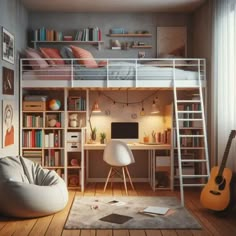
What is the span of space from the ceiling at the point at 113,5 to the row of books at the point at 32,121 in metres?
1.96

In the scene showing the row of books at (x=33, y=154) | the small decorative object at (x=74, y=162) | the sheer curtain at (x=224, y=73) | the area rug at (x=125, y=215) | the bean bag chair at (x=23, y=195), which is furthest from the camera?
the small decorative object at (x=74, y=162)

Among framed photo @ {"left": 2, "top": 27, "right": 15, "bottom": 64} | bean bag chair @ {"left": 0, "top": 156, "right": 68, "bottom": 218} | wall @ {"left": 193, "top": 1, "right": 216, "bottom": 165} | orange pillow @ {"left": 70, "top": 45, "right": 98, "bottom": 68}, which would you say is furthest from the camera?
orange pillow @ {"left": 70, "top": 45, "right": 98, "bottom": 68}

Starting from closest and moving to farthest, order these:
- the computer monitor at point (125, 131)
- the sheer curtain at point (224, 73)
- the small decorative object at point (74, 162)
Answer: the sheer curtain at point (224, 73) < the small decorative object at point (74, 162) < the computer monitor at point (125, 131)

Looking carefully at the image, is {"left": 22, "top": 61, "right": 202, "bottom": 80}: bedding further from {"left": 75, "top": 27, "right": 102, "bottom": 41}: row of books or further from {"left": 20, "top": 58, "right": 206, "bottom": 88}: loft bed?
{"left": 75, "top": 27, "right": 102, "bottom": 41}: row of books

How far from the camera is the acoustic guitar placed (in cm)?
468

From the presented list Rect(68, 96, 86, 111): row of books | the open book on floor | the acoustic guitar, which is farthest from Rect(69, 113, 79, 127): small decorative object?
the acoustic guitar

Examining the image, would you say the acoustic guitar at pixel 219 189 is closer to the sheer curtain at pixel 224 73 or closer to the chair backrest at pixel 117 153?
the sheer curtain at pixel 224 73

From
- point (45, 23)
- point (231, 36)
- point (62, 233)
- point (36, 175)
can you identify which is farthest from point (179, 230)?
point (45, 23)

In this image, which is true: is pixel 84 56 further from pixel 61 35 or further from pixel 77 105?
pixel 61 35

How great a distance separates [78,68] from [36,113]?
3.75 feet

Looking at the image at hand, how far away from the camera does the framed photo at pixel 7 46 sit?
523cm

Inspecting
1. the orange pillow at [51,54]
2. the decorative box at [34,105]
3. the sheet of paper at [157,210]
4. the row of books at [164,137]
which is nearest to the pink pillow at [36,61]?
the orange pillow at [51,54]

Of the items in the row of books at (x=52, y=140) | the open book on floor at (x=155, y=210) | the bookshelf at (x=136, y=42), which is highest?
the bookshelf at (x=136, y=42)

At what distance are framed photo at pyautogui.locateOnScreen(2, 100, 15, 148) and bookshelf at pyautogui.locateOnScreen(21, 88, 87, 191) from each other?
20.7 inches
